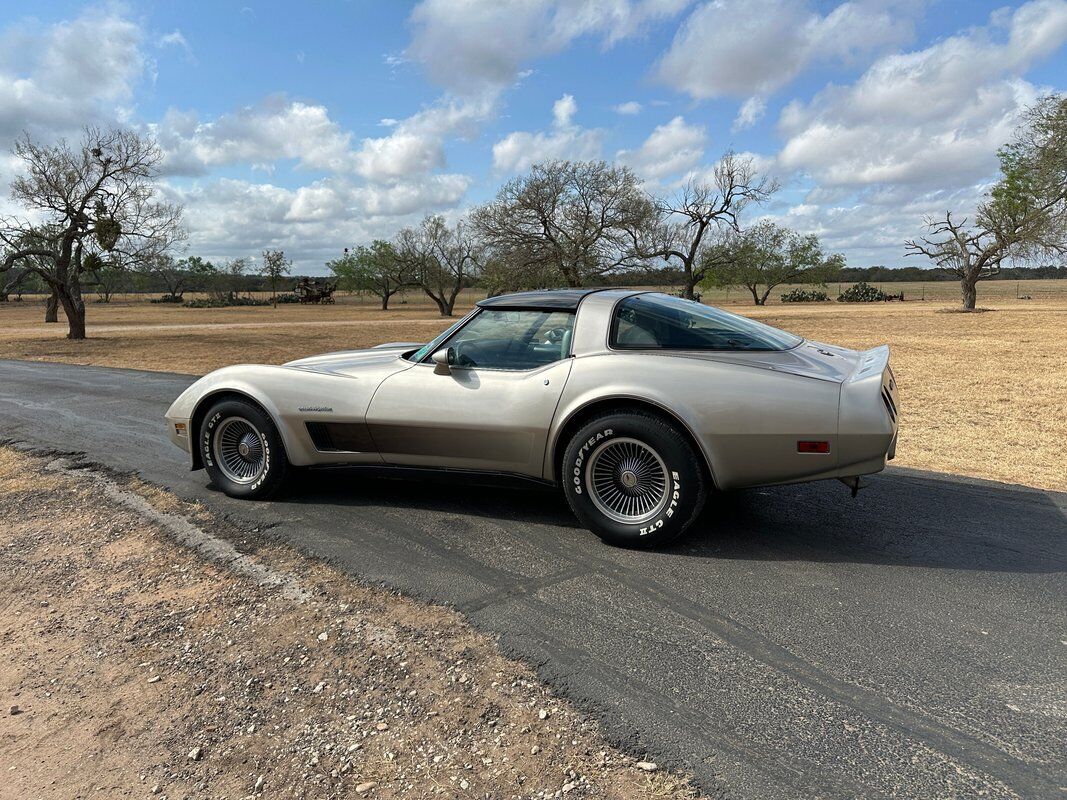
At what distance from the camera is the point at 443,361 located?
13.4ft

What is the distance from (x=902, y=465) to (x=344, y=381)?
4392 millimetres

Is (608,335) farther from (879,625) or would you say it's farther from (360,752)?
(360,752)

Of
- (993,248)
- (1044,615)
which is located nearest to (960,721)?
(1044,615)

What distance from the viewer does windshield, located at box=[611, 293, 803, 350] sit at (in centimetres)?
386

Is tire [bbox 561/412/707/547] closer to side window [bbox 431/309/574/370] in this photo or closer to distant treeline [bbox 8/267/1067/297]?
side window [bbox 431/309/574/370]

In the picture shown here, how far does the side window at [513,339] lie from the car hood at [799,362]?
32.5 inches

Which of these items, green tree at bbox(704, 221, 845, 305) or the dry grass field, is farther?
green tree at bbox(704, 221, 845, 305)

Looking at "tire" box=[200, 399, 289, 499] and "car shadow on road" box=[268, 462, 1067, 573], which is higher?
"tire" box=[200, 399, 289, 499]

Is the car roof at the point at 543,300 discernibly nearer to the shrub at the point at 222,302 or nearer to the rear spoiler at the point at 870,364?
the rear spoiler at the point at 870,364

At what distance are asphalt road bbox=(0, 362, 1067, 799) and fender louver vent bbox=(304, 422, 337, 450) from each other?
0.26 m

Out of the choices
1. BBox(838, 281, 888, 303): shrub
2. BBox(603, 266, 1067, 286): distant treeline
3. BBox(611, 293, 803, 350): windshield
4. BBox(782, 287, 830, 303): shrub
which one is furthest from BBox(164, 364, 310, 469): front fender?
BBox(782, 287, 830, 303): shrub

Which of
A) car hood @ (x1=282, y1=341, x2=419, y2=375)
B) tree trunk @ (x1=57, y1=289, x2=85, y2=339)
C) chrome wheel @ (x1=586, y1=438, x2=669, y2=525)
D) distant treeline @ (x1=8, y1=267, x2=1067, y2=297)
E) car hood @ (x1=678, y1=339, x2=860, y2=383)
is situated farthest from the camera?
distant treeline @ (x1=8, y1=267, x2=1067, y2=297)

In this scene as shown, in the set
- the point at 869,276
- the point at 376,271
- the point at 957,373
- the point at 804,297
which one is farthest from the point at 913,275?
the point at 957,373

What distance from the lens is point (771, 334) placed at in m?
4.26
